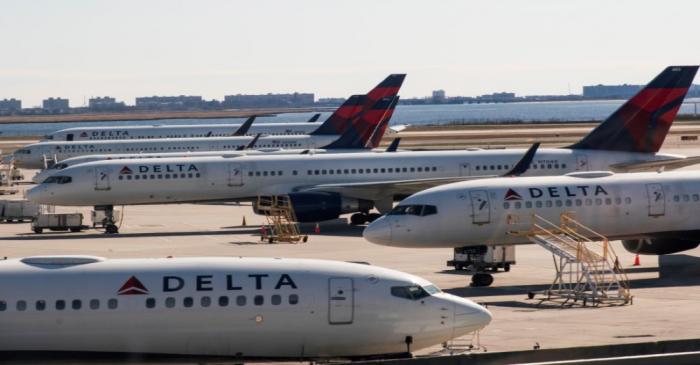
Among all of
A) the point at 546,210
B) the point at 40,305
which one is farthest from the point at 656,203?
the point at 40,305

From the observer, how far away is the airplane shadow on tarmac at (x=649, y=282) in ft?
137

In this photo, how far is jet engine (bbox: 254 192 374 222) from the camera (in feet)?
208

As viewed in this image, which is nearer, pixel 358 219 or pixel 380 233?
pixel 380 233

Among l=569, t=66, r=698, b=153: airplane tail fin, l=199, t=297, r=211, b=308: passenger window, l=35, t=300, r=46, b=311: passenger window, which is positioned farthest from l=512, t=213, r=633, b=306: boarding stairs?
l=569, t=66, r=698, b=153: airplane tail fin

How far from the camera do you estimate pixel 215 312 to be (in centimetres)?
2703

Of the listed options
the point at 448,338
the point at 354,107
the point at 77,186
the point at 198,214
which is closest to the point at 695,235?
the point at 448,338

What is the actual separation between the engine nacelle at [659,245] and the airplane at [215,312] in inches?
830

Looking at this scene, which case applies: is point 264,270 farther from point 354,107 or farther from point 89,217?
point 354,107

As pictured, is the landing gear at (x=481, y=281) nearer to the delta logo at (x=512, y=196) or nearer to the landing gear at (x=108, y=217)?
the delta logo at (x=512, y=196)

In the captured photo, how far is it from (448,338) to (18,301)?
8.90 metres

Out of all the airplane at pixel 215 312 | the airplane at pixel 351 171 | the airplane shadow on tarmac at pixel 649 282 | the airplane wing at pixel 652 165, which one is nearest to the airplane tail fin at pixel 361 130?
the airplane at pixel 351 171

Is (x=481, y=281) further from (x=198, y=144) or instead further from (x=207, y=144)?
(x=198, y=144)

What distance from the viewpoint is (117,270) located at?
27500 millimetres

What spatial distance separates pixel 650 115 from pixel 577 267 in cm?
2400
